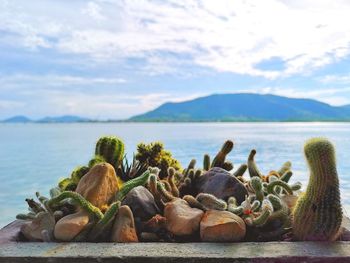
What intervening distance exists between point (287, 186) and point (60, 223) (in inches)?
58.9

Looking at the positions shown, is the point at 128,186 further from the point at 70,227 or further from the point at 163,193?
the point at 70,227

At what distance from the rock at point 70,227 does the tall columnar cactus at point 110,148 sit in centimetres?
91

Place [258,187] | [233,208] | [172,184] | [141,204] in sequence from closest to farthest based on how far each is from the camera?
[233,208]
[141,204]
[258,187]
[172,184]

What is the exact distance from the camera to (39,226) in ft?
9.75

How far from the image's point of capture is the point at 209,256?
246 centimetres

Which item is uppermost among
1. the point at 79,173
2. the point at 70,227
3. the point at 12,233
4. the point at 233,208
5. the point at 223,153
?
the point at 223,153

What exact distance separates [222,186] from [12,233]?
53.8 inches

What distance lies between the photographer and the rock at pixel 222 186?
3355mm

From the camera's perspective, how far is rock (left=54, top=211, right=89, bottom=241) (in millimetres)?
2812

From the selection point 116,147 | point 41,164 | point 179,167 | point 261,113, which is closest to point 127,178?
point 116,147

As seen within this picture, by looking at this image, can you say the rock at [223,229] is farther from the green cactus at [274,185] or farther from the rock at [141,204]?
the green cactus at [274,185]

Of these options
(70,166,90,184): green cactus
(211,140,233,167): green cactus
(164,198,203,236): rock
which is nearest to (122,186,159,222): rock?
(164,198,203,236): rock

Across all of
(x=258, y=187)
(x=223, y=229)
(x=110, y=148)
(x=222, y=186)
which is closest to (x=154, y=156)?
(x=110, y=148)

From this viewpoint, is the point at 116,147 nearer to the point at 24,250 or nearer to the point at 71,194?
the point at 71,194
